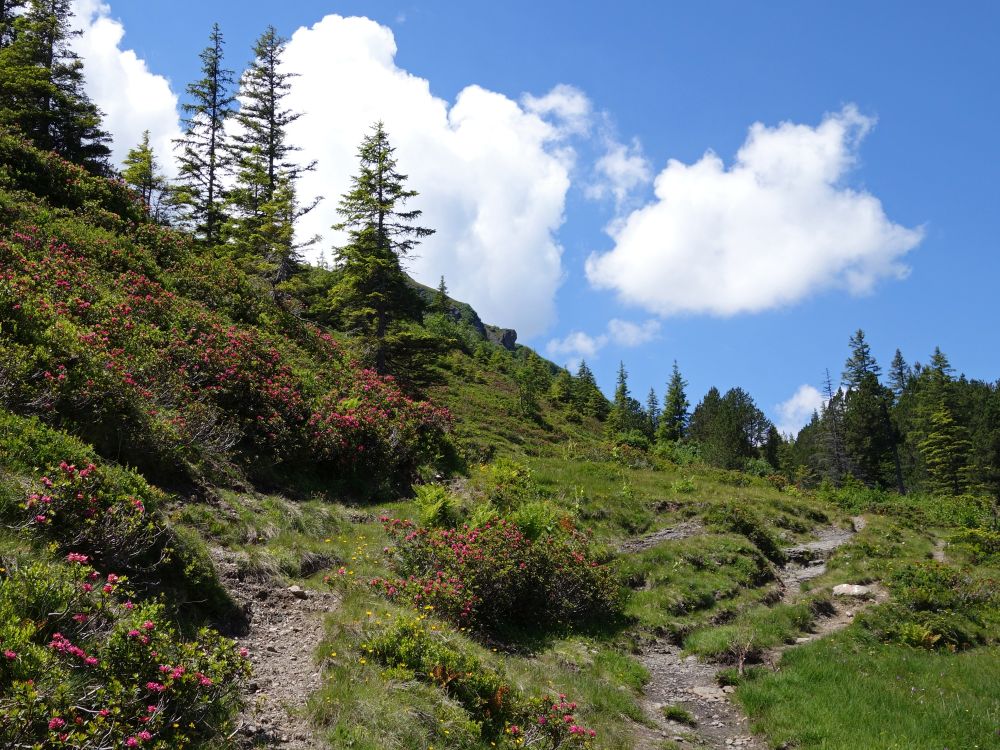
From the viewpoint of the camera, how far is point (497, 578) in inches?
453

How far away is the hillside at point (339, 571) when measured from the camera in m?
5.82

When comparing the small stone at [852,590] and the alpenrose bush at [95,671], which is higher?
the alpenrose bush at [95,671]

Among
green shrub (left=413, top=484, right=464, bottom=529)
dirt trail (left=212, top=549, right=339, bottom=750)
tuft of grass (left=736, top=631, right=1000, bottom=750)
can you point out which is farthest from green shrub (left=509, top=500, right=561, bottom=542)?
dirt trail (left=212, top=549, right=339, bottom=750)

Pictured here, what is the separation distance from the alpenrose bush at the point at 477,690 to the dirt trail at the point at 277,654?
2.96ft

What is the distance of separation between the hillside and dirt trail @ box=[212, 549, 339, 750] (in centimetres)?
4

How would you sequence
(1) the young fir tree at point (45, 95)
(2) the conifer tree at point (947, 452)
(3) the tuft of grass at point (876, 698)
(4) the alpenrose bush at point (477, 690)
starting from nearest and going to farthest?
(4) the alpenrose bush at point (477, 690) → (3) the tuft of grass at point (876, 698) → (1) the young fir tree at point (45, 95) → (2) the conifer tree at point (947, 452)

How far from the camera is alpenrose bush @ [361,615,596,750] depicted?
7242mm

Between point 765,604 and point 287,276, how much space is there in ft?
96.1

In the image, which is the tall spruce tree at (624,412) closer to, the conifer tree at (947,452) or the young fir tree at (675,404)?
the young fir tree at (675,404)

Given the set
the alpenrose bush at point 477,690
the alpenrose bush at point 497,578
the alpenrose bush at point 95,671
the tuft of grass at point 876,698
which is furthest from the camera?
the alpenrose bush at point 497,578

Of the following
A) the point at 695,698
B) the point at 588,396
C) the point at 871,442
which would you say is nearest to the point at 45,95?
the point at 695,698

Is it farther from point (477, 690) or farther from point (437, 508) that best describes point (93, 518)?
point (437, 508)

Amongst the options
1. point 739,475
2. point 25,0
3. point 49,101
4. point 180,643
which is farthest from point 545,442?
point 25,0

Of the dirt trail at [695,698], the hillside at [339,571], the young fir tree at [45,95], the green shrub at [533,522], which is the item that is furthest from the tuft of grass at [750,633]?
the young fir tree at [45,95]
